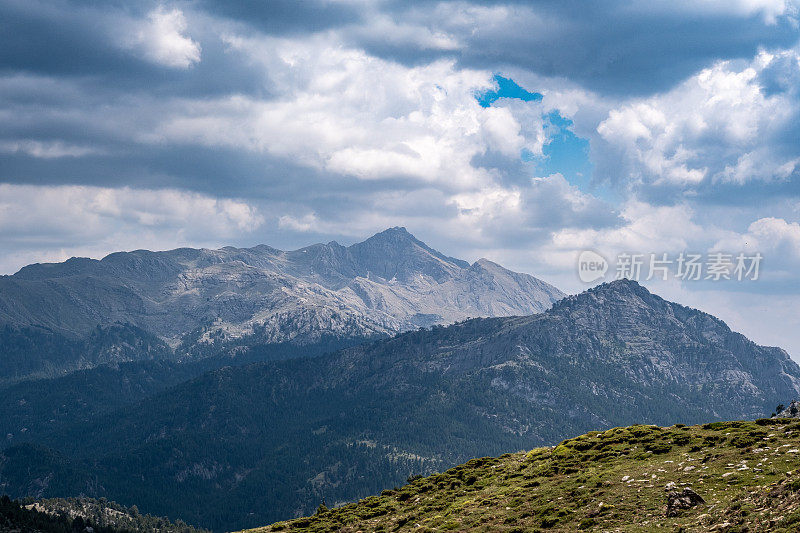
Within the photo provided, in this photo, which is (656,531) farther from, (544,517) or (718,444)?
(718,444)

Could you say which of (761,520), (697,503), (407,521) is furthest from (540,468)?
(761,520)

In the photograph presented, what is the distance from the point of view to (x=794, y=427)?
7338 centimetres

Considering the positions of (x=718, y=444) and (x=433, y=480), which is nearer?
(x=718, y=444)

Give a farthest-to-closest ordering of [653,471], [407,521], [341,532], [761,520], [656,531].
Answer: [341,532] → [407,521] → [653,471] → [656,531] → [761,520]

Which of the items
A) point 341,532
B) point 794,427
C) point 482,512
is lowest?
point 341,532

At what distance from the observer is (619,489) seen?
66.2 metres

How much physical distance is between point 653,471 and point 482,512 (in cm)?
1871

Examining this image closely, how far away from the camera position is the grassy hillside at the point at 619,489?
5462cm

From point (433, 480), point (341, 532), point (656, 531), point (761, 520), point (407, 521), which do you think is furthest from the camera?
point (433, 480)

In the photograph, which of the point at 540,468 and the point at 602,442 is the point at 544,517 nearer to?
the point at 540,468

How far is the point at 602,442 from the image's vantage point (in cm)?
8962

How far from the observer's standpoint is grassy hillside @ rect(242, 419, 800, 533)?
5462 centimetres

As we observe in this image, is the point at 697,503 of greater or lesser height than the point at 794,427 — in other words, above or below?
below

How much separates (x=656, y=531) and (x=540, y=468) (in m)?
31.9
